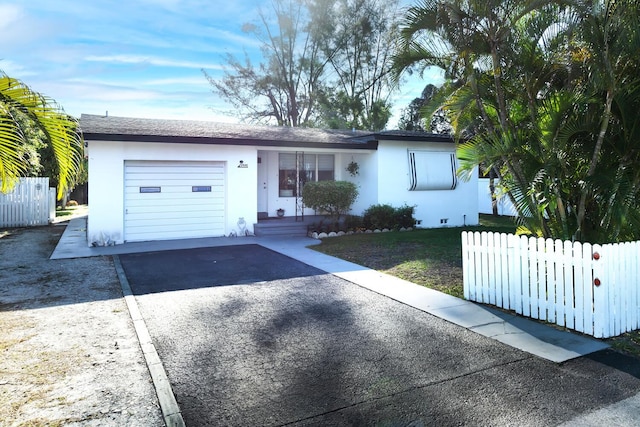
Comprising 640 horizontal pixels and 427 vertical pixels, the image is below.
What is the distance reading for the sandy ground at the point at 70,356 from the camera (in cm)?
326

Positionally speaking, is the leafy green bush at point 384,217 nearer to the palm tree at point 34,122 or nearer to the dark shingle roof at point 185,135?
the dark shingle roof at point 185,135

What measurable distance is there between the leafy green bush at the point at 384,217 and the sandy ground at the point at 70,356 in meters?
8.33

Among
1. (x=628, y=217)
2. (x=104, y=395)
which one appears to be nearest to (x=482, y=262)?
(x=628, y=217)

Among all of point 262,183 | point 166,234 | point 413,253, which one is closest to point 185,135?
point 166,234

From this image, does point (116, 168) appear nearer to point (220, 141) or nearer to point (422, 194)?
point (220, 141)

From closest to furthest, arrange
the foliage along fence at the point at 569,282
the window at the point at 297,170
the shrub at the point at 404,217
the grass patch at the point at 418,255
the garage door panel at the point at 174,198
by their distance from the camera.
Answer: the foliage along fence at the point at 569,282 → the grass patch at the point at 418,255 → the garage door panel at the point at 174,198 → the shrub at the point at 404,217 → the window at the point at 297,170

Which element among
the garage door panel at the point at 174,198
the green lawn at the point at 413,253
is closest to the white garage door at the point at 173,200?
the garage door panel at the point at 174,198

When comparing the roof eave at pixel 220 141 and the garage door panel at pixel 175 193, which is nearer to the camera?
the roof eave at pixel 220 141

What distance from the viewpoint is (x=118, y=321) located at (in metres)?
5.39

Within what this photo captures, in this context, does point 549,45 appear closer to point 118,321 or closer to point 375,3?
point 118,321

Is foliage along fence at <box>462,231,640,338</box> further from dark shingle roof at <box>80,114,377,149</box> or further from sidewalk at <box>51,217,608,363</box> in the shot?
dark shingle roof at <box>80,114,377,149</box>

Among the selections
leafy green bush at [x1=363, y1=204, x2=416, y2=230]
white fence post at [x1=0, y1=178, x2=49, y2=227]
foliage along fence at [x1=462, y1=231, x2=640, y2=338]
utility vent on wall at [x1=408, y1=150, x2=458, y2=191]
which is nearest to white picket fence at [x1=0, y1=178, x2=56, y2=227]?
white fence post at [x1=0, y1=178, x2=49, y2=227]

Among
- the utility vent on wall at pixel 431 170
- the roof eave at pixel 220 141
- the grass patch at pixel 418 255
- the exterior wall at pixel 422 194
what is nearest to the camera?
the grass patch at pixel 418 255

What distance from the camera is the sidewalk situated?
450 centimetres
